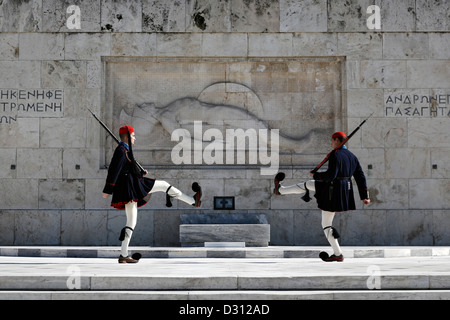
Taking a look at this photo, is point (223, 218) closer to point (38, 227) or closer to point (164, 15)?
point (38, 227)

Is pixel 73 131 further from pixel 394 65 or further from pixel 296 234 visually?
pixel 394 65

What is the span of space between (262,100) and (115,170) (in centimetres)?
572

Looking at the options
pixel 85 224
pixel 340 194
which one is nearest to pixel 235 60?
pixel 85 224

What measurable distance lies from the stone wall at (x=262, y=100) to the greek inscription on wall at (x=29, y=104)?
0.02 metres

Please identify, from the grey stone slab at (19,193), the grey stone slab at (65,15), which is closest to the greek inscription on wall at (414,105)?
the grey stone slab at (65,15)

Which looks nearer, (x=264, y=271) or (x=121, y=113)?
(x=264, y=271)

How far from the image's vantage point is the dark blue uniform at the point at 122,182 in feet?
32.6

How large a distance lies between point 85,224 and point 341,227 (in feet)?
17.2

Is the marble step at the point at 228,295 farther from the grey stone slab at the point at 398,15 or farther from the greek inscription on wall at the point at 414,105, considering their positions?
the grey stone slab at the point at 398,15

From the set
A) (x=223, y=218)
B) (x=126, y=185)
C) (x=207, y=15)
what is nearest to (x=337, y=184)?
(x=126, y=185)

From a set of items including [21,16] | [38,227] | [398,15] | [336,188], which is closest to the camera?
[336,188]

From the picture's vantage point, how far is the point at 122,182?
10008mm

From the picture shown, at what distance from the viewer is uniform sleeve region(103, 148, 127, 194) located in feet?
32.4

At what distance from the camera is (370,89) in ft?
48.4
